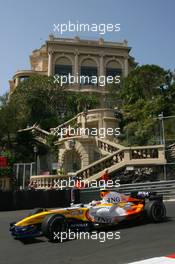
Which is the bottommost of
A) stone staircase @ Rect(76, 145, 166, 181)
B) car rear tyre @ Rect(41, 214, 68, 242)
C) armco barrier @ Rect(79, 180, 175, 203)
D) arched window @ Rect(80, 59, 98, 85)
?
car rear tyre @ Rect(41, 214, 68, 242)

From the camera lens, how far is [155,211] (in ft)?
34.1

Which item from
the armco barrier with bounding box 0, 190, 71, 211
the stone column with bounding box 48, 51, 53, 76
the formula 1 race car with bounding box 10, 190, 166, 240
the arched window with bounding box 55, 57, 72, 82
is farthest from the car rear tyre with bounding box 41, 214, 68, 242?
the arched window with bounding box 55, 57, 72, 82

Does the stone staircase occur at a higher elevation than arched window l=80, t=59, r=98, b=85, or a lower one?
lower

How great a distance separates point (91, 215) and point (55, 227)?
1187 millimetres

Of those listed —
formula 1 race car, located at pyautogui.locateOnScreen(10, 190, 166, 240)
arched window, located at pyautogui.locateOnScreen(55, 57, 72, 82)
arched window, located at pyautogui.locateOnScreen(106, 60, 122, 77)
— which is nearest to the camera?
formula 1 race car, located at pyautogui.locateOnScreen(10, 190, 166, 240)

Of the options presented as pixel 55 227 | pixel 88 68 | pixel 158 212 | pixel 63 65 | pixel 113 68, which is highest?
pixel 113 68

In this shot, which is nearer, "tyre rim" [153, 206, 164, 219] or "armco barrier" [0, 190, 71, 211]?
"tyre rim" [153, 206, 164, 219]

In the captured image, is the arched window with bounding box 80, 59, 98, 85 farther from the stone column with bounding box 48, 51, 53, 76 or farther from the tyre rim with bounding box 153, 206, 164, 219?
the tyre rim with bounding box 153, 206, 164, 219

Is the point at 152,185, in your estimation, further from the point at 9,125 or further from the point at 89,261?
the point at 9,125

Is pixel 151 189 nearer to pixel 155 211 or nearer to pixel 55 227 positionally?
pixel 155 211

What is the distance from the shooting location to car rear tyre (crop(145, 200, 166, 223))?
1027 centimetres

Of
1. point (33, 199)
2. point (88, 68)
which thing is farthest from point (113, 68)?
point (33, 199)

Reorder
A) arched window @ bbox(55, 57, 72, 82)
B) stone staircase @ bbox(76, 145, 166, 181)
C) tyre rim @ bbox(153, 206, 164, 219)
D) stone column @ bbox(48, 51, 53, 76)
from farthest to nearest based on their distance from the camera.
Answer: arched window @ bbox(55, 57, 72, 82) < stone column @ bbox(48, 51, 53, 76) < stone staircase @ bbox(76, 145, 166, 181) < tyre rim @ bbox(153, 206, 164, 219)

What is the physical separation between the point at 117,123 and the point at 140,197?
80.3 ft
